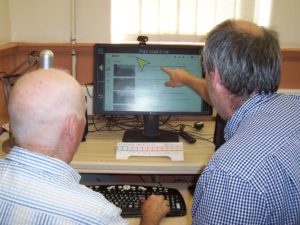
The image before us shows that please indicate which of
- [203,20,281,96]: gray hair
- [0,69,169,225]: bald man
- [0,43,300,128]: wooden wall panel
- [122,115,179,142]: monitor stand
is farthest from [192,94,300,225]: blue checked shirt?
[0,43,300,128]: wooden wall panel

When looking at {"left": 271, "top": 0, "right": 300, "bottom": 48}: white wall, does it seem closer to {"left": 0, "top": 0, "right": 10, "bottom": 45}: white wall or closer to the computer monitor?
the computer monitor

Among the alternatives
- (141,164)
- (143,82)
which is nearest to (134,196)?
(141,164)

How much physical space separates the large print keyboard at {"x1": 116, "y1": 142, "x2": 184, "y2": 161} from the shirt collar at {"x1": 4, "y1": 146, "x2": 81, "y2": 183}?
0.71 meters

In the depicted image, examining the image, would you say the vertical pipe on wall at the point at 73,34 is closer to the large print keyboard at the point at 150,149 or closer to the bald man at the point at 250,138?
the large print keyboard at the point at 150,149

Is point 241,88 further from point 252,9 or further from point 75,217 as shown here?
point 252,9

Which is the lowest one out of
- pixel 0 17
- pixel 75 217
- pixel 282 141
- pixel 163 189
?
pixel 163 189

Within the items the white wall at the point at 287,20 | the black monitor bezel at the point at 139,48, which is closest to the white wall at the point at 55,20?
the black monitor bezel at the point at 139,48

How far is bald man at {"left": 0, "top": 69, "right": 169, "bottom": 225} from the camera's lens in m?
0.81

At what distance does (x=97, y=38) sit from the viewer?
7.31 ft

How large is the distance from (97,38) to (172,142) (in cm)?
84

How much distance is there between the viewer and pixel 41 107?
2.91 feet

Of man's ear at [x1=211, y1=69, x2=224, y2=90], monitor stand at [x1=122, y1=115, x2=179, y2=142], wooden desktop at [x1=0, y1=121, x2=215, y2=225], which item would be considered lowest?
wooden desktop at [x1=0, y1=121, x2=215, y2=225]

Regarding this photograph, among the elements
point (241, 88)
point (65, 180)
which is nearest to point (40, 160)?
point (65, 180)

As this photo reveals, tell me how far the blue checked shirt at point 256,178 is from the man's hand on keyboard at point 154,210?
1.10ft
